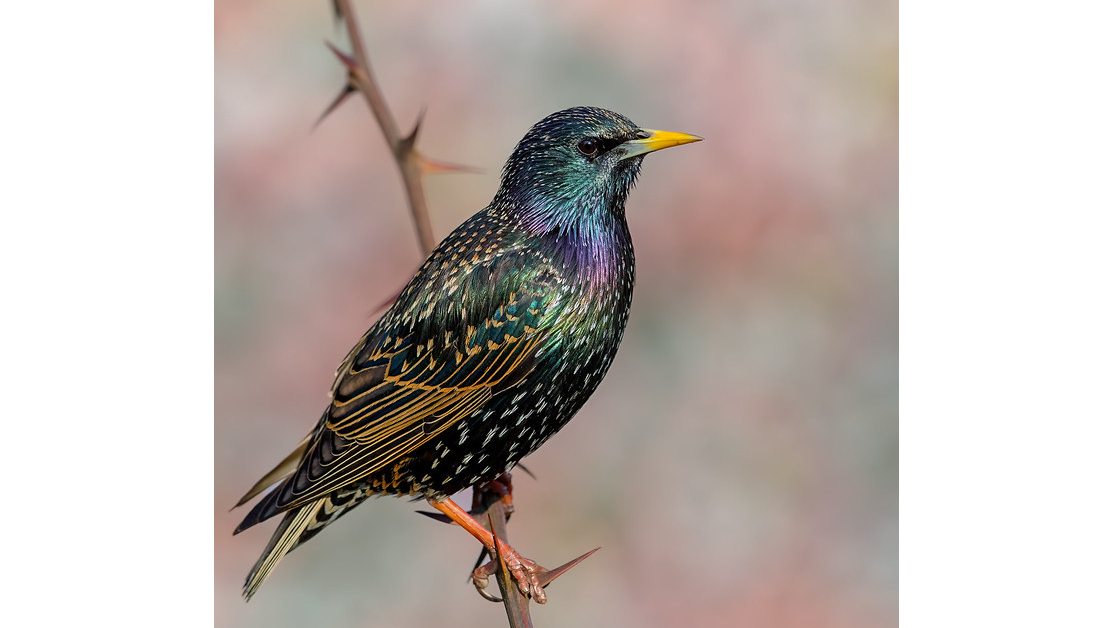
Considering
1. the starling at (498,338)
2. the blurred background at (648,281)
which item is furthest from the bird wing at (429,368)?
the blurred background at (648,281)

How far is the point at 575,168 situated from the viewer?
10.1 ft

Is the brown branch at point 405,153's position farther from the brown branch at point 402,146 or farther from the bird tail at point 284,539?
the bird tail at point 284,539

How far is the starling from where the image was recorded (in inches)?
121

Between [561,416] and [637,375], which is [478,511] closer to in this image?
[561,416]

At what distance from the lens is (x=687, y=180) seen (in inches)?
240

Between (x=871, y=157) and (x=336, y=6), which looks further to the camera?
(x=871, y=157)

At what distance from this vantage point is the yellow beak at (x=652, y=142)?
2774 millimetres

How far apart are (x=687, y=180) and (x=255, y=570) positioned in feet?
12.0

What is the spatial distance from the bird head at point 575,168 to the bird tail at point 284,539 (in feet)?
3.87

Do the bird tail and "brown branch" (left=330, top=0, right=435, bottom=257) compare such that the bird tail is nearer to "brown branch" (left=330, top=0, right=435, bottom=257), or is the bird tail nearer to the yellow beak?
"brown branch" (left=330, top=0, right=435, bottom=257)

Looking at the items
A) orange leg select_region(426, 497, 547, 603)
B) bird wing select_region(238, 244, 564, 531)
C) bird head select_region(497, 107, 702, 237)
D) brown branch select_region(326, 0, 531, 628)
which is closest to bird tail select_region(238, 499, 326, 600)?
bird wing select_region(238, 244, 564, 531)

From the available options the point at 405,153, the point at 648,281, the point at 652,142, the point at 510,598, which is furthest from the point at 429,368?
the point at 648,281

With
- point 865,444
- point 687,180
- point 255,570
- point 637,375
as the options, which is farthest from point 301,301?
point 865,444

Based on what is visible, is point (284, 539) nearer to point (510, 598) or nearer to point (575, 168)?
point (510, 598)
